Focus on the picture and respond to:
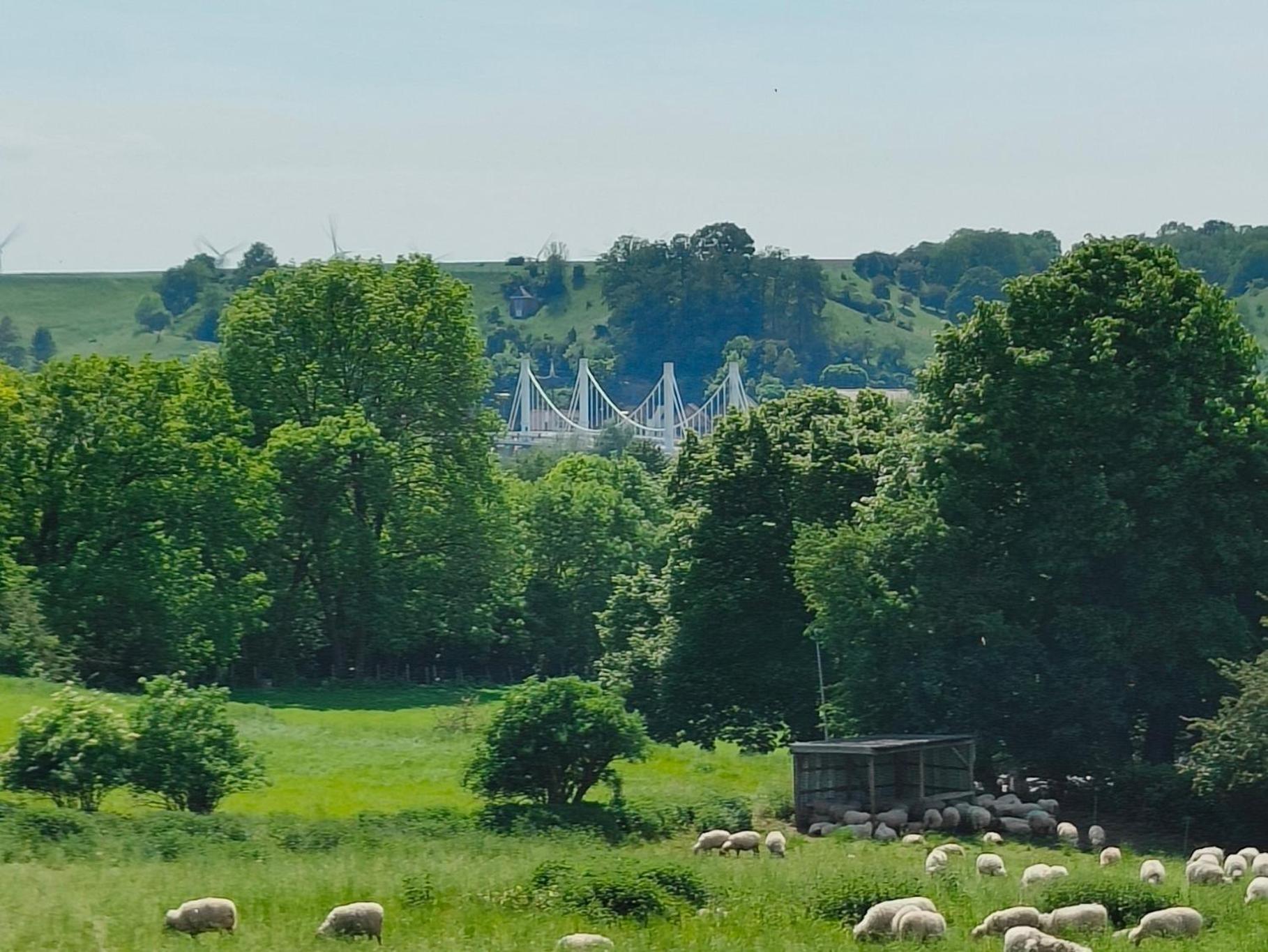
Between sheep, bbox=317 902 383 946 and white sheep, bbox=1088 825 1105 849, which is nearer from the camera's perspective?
sheep, bbox=317 902 383 946

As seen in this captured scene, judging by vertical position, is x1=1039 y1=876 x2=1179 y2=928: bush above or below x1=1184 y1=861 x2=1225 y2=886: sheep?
above

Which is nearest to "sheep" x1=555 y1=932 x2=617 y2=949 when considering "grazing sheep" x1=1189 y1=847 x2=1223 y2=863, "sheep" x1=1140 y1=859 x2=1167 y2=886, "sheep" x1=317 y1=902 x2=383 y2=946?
"sheep" x1=317 y1=902 x2=383 y2=946

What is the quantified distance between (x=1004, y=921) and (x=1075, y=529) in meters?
20.5

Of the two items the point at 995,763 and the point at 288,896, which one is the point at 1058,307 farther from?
the point at 288,896

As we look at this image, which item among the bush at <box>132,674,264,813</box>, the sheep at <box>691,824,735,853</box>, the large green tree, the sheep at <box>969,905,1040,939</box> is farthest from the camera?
the large green tree

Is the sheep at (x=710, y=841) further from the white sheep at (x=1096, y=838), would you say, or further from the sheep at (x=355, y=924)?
the sheep at (x=355, y=924)

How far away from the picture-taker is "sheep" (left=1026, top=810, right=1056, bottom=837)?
3997 cm

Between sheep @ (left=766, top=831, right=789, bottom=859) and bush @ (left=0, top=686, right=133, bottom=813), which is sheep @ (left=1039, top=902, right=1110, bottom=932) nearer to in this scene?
sheep @ (left=766, top=831, right=789, bottom=859)

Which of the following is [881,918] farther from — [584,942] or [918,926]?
[584,942]

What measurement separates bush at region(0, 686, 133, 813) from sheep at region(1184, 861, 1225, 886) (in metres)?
18.1

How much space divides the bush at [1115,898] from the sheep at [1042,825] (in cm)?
1322

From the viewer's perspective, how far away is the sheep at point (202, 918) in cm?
2377

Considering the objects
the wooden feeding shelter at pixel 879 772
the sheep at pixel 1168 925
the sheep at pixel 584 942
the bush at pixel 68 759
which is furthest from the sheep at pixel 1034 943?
the bush at pixel 68 759

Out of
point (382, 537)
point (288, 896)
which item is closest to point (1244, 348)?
point (288, 896)
